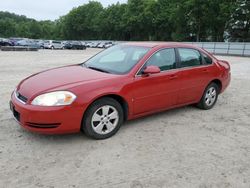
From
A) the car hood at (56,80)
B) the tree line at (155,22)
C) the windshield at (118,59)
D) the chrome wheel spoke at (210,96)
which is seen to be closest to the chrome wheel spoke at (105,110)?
the car hood at (56,80)

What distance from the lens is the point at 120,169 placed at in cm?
338

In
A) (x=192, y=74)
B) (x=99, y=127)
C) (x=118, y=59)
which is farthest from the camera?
(x=192, y=74)

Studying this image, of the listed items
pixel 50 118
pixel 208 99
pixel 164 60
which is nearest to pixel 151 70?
pixel 164 60

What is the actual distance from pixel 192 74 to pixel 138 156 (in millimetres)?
2364

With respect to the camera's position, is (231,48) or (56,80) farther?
(231,48)

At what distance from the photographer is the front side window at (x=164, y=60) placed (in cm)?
481

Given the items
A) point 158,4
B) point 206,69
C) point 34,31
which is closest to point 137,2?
point 158,4

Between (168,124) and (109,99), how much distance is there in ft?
4.51

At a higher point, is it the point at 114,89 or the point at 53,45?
the point at 114,89

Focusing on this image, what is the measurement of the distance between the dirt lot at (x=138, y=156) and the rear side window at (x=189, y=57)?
1119mm

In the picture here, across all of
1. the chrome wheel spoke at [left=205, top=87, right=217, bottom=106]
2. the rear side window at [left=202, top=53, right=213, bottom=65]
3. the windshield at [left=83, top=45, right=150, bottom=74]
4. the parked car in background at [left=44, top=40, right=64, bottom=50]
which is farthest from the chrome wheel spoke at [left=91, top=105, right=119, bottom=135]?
the parked car in background at [left=44, top=40, right=64, bottom=50]

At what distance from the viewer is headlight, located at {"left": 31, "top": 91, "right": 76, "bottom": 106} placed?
3773 mm

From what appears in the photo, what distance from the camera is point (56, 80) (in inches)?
167

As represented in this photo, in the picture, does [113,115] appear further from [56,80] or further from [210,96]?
[210,96]
